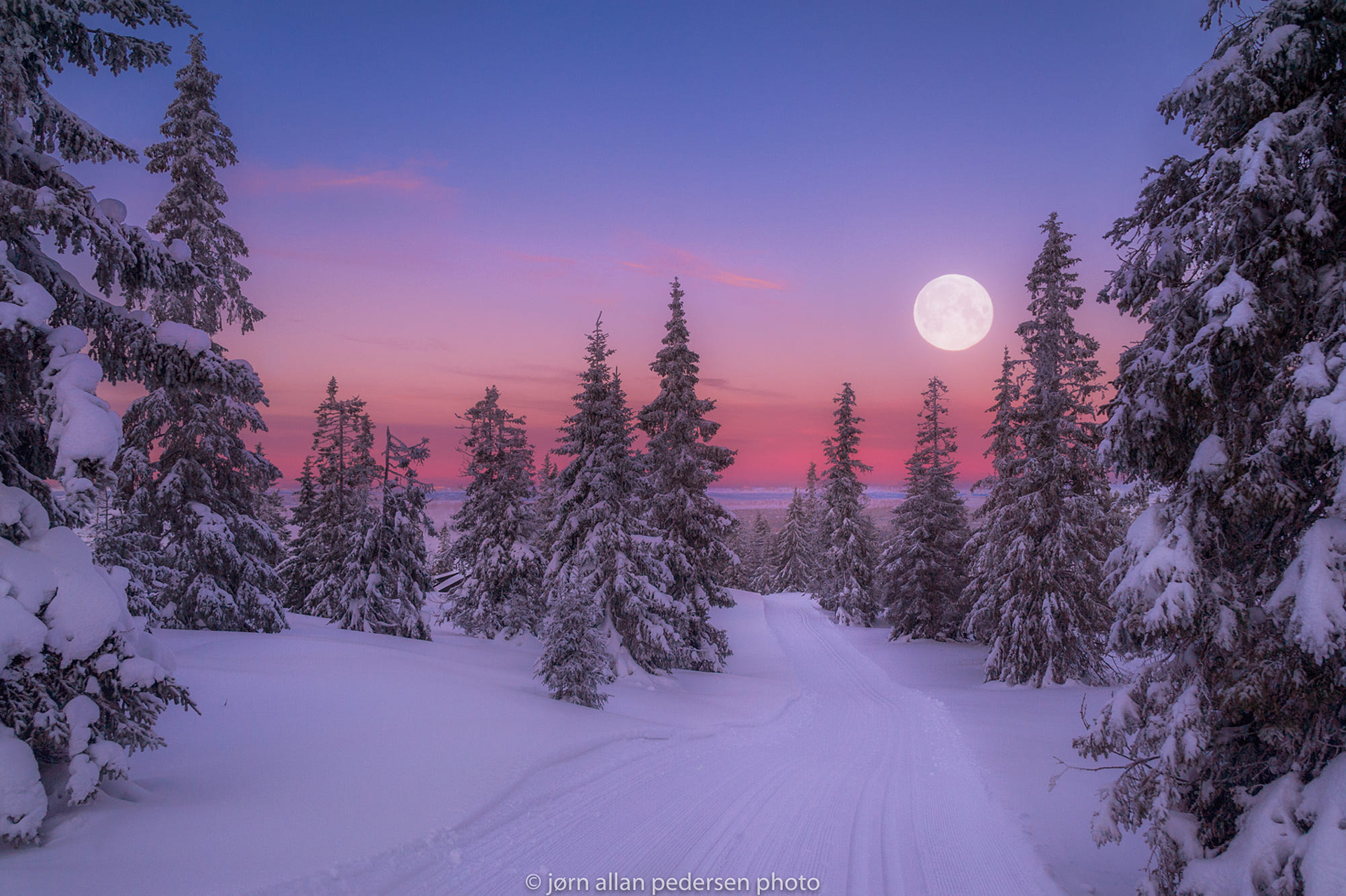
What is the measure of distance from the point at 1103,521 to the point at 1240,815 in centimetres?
1750

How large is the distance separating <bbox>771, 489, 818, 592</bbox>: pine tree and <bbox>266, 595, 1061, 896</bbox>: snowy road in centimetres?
4825

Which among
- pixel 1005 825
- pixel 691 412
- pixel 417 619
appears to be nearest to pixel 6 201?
pixel 1005 825

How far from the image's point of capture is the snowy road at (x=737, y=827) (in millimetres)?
6688

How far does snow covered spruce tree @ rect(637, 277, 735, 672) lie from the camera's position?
76.1 feet

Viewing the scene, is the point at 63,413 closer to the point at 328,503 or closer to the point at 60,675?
the point at 60,675

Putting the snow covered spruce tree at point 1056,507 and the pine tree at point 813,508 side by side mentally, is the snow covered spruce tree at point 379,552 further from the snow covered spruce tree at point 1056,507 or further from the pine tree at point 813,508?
the pine tree at point 813,508

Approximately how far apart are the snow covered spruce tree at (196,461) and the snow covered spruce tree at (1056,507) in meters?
23.3

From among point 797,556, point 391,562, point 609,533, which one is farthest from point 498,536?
point 797,556

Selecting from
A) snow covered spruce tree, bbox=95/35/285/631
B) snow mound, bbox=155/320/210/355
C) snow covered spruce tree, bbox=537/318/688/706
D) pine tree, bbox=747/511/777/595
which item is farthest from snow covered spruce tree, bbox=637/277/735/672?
pine tree, bbox=747/511/777/595

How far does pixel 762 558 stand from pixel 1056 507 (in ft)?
194

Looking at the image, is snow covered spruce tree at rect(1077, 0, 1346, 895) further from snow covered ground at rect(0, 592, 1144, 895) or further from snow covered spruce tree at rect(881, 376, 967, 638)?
snow covered spruce tree at rect(881, 376, 967, 638)

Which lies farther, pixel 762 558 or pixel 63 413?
pixel 762 558

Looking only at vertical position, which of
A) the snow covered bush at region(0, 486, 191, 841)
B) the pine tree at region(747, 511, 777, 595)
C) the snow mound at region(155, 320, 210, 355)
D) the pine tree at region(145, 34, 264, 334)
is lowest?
the pine tree at region(747, 511, 777, 595)

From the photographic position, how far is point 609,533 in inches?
749
